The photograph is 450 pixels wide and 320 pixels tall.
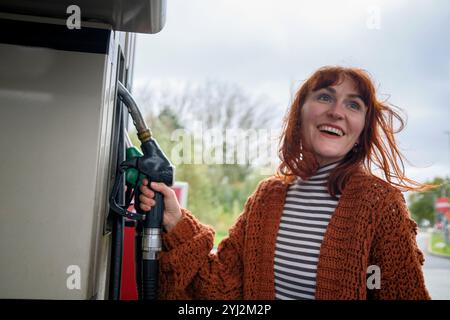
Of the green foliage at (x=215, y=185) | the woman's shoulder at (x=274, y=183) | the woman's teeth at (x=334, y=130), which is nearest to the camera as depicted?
the woman's teeth at (x=334, y=130)

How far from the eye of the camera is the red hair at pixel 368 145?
2.88ft

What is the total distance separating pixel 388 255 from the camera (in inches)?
30.0

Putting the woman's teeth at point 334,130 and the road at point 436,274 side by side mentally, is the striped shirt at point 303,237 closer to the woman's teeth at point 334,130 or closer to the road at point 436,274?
the woman's teeth at point 334,130

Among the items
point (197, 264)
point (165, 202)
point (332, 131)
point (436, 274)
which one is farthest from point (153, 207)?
point (436, 274)

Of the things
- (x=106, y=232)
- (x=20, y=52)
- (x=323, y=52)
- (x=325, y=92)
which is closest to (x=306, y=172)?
(x=325, y=92)

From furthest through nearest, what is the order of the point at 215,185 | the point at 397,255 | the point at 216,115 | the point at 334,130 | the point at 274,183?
the point at 215,185
the point at 216,115
the point at 274,183
the point at 334,130
the point at 397,255

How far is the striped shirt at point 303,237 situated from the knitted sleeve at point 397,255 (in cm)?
12

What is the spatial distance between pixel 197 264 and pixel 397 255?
43 cm

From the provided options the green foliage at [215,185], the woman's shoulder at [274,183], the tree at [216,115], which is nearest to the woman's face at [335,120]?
the woman's shoulder at [274,183]

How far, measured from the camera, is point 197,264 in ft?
2.92

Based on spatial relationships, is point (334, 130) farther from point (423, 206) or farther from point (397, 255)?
point (423, 206)

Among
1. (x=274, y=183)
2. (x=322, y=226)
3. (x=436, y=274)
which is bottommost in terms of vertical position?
(x=436, y=274)

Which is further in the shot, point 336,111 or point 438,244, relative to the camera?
point 438,244

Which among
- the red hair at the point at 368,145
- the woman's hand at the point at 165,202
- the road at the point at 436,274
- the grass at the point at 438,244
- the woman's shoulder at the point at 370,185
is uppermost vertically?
the red hair at the point at 368,145
